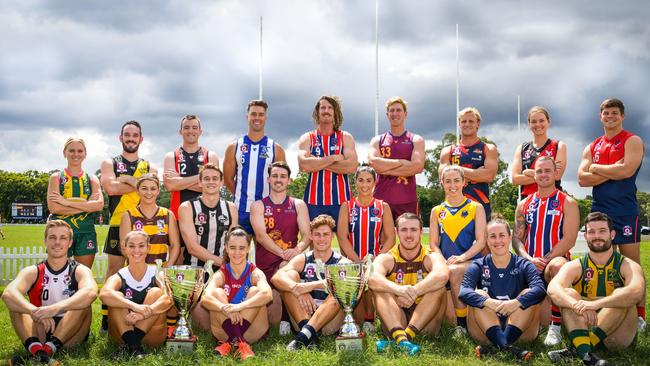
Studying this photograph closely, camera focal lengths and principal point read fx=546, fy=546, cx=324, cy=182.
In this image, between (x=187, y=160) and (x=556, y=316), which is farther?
(x=187, y=160)

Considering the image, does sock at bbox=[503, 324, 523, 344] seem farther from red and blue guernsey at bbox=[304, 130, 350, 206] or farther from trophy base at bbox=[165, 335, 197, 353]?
trophy base at bbox=[165, 335, 197, 353]

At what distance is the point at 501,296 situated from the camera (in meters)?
4.97

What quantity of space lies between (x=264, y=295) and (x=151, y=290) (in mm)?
1027

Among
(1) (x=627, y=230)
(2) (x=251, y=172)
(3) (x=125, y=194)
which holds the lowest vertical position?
(1) (x=627, y=230)

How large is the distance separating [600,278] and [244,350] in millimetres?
3196

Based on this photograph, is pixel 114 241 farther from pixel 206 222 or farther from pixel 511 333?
pixel 511 333

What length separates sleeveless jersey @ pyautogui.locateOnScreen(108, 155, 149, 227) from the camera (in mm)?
6203

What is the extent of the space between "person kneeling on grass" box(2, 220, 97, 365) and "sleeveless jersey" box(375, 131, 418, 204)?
3282mm

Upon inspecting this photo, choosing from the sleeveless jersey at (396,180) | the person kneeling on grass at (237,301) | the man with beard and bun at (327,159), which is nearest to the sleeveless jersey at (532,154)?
the sleeveless jersey at (396,180)

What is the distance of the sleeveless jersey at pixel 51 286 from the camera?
501cm

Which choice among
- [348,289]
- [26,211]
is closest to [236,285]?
[348,289]

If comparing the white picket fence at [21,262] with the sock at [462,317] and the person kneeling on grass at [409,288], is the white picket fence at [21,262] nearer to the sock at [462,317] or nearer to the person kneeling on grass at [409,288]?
the person kneeling on grass at [409,288]

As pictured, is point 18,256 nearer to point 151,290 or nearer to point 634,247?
point 151,290

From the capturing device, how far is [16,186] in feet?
256
